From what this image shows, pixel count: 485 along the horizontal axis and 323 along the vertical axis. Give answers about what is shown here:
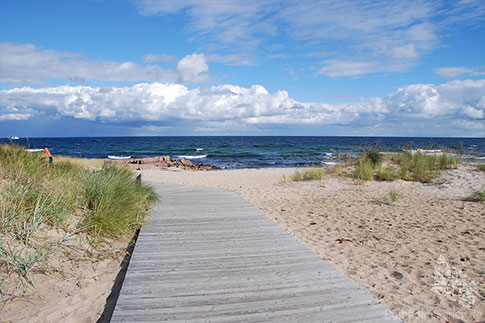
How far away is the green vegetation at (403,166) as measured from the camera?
1245 centimetres

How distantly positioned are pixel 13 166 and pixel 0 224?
1.76 meters

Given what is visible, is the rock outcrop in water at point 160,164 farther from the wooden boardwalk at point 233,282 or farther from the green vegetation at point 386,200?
the wooden boardwalk at point 233,282

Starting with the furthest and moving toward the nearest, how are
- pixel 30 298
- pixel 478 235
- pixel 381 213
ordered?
pixel 381 213 → pixel 478 235 → pixel 30 298

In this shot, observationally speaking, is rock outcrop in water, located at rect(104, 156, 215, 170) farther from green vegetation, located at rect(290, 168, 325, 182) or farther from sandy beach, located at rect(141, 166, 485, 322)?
sandy beach, located at rect(141, 166, 485, 322)

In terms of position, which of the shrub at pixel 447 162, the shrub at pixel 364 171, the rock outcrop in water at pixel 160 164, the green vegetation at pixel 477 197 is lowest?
the rock outcrop in water at pixel 160 164

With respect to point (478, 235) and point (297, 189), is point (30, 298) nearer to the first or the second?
point (478, 235)

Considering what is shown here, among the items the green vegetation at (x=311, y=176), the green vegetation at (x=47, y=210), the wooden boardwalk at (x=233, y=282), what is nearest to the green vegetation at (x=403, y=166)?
the green vegetation at (x=311, y=176)

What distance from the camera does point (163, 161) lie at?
24.0 metres

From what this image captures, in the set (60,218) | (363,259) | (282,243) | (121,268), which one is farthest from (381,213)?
(60,218)

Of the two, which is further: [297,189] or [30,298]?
[297,189]

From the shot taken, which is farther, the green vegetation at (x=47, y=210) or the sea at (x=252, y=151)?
the sea at (x=252, y=151)

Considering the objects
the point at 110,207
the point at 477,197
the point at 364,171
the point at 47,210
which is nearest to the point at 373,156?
the point at 364,171

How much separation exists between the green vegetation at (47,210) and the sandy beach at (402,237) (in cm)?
305

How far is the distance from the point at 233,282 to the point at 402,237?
12.6 ft
